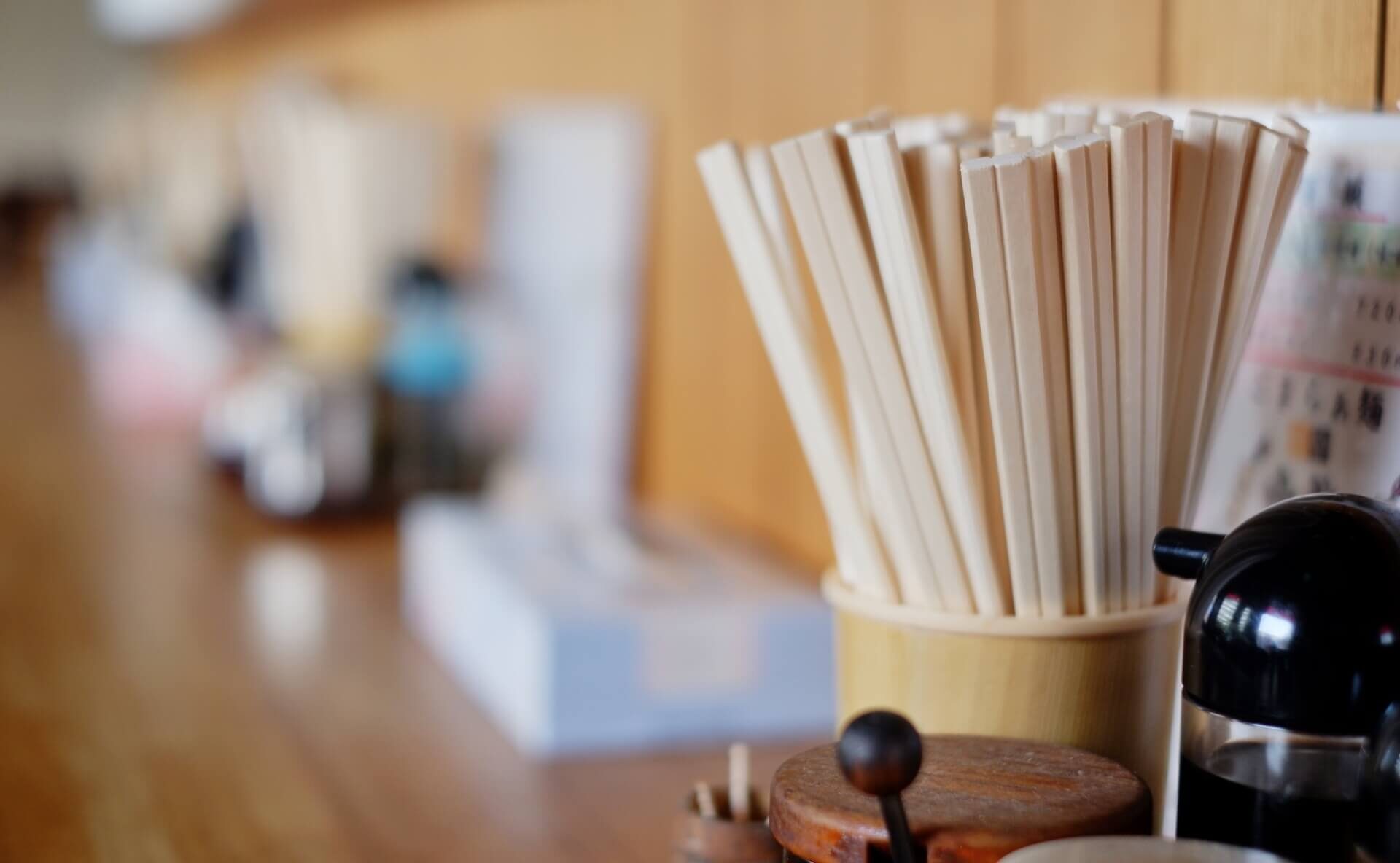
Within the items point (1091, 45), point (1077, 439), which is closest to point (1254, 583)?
point (1077, 439)

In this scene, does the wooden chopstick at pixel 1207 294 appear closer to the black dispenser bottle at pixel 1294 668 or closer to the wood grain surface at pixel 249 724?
the black dispenser bottle at pixel 1294 668

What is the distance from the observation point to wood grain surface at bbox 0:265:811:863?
25.4 inches

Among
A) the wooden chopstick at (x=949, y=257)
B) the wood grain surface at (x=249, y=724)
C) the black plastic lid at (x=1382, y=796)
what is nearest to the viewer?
the black plastic lid at (x=1382, y=796)

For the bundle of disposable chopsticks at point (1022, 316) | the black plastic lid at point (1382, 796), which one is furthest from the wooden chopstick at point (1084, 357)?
the black plastic lid at point (1382, 796)

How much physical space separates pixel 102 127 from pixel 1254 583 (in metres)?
3.85

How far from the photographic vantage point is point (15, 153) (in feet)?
18.9

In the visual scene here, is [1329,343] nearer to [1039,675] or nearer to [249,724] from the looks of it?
[1039,675]

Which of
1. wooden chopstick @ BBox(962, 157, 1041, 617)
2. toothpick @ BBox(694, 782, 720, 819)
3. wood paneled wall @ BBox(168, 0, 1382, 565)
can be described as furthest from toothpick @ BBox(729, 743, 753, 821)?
wood paneled wall @ BBox(168, 0, 1382, 565)

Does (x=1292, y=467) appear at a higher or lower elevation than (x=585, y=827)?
higher

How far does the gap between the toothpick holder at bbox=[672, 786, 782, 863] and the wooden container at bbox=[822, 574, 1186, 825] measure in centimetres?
5

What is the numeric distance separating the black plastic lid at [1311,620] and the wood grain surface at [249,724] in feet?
1.17

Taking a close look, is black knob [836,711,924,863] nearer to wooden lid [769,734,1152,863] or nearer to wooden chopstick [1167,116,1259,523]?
wooden lid [769,734,1152,863]

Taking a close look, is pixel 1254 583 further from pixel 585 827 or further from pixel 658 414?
pixel 658 414

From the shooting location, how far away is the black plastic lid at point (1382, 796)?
0.95 feet
